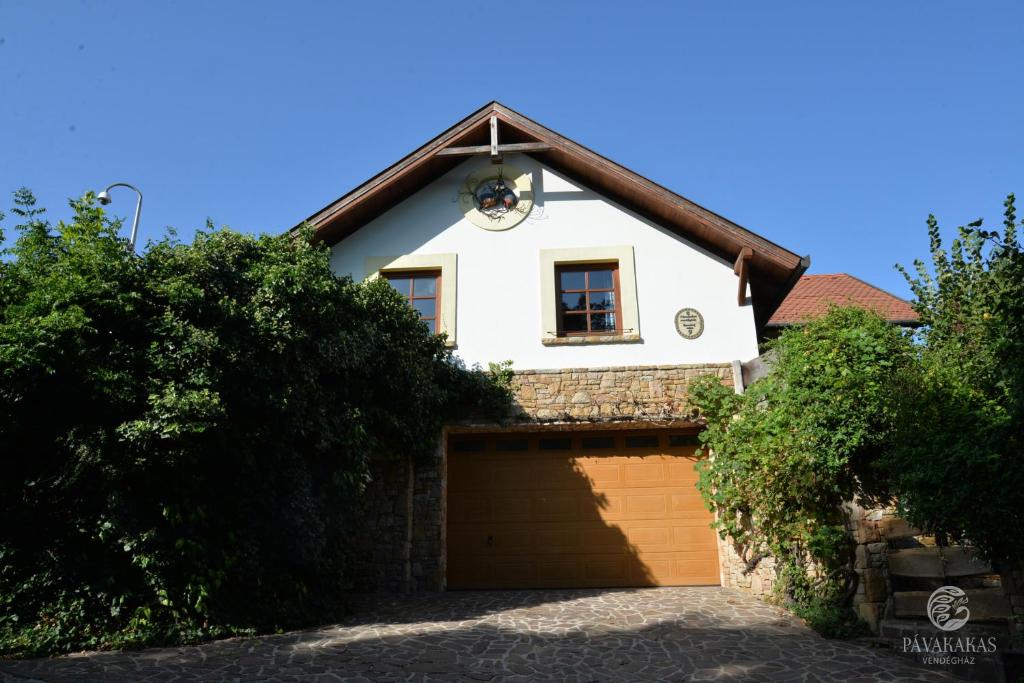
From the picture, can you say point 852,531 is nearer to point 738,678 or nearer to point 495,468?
point 738,678

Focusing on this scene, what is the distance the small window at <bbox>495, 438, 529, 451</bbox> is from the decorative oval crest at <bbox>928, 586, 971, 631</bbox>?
18.3ft

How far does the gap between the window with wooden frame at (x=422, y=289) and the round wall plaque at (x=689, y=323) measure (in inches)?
150

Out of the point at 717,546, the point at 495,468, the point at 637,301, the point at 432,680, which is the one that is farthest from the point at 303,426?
the point at 717,546

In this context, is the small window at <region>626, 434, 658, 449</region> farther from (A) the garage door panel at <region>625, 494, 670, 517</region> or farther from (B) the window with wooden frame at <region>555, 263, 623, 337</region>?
(B) the window with wooden frame at <region>555, 263, 623, 337</region>

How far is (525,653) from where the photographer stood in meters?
5.85

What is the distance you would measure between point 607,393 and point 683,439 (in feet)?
4.47

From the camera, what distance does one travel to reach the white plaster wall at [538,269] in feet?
32.6

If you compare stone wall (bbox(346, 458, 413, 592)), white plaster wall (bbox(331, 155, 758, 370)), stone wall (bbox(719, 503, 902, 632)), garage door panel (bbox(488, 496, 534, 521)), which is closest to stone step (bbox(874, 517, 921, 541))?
stone wall (bbox(719, 503, 902, 632))

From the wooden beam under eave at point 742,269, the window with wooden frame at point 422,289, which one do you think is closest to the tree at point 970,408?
the wooden beam under eave at point 742,269

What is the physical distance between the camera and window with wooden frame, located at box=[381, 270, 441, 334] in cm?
1048

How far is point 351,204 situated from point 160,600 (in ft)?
20.8

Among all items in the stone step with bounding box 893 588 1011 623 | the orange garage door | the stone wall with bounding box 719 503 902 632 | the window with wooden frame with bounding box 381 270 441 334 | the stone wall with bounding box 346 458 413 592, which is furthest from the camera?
the window with wooden frame with bounding box 381 270 441 334

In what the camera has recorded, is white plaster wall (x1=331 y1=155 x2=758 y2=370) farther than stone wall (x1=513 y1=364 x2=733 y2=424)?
Yes

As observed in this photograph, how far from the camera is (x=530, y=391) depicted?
9.84 m
